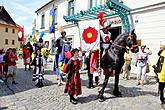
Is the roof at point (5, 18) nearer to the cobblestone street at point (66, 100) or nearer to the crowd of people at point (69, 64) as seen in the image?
the crowd of people at point (69, 64)

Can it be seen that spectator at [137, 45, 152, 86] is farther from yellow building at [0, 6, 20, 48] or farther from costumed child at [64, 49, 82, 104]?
yellow building at [0, 6, 20, 48]

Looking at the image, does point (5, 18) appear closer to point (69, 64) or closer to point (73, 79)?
point (69, 64)

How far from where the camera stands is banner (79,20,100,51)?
6.87 m

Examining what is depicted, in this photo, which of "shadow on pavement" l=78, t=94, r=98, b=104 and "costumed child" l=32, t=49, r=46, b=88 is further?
"costumed child" l=32, t=49, r=46, b=88

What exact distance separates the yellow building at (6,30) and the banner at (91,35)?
4569cm

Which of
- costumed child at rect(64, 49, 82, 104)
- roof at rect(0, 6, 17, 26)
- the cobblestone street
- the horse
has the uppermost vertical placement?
roof at rect(0, 6, 17, 26)

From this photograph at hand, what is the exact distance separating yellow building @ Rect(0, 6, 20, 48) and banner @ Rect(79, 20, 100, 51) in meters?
45.7

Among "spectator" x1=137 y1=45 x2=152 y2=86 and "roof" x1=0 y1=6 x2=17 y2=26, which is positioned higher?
"roof" x1=0 y1=6 x2=17 y2=26

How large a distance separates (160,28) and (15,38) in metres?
47.0

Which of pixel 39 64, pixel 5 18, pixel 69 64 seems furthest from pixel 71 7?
pixel 5 18

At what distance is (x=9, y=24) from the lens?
51406mm

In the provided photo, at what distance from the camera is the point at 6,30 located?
2014 inches

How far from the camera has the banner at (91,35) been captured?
687 cm

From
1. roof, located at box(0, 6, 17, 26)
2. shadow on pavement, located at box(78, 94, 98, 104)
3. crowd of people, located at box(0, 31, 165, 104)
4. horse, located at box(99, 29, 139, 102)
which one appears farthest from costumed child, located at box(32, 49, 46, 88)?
roof, located at box(0, 6, 17, 26)
